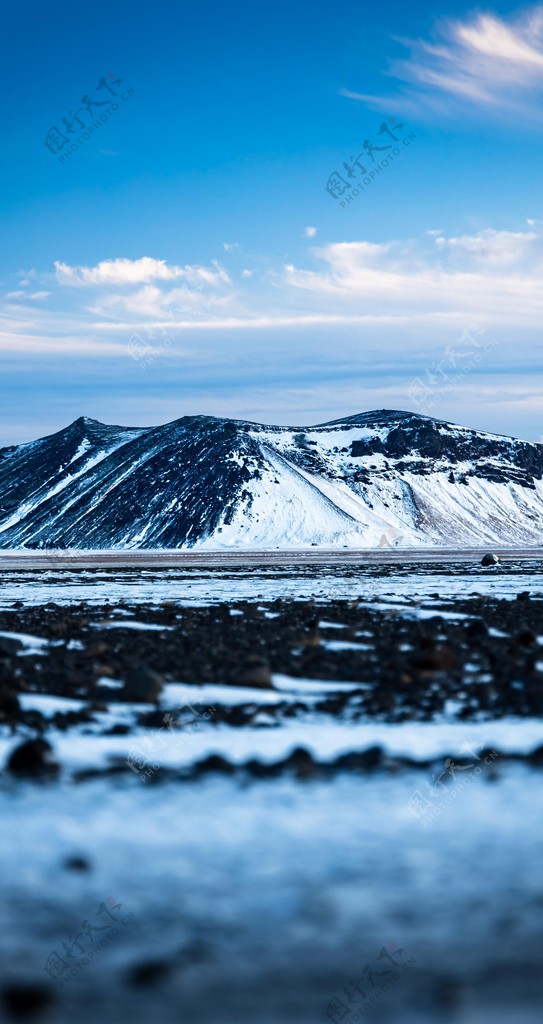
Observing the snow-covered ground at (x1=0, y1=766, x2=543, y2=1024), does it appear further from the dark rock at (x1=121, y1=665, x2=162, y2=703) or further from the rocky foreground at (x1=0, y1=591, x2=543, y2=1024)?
the dark rock at (x1=121, y1=665, x2=162, y2=703)

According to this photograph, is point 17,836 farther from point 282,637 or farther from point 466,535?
point 466,535

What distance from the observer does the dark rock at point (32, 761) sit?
8187 millimetres

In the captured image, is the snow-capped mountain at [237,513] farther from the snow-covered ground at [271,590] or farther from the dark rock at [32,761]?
the dark rock at [32,761]

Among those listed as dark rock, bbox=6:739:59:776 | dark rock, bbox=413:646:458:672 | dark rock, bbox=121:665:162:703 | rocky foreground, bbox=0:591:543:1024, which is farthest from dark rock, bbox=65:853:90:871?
dark rock, bbox=413:646:458:672

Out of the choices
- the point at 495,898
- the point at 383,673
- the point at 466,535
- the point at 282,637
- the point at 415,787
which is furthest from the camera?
the point at 466,535

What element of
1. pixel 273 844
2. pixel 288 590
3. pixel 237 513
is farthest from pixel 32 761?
pixel 237 513

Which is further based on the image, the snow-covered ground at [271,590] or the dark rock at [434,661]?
the snow-covered ground at [271,590]

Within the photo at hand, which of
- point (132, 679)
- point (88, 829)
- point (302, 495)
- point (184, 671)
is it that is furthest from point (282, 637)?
point (302, 495)

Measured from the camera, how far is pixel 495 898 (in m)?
5.48

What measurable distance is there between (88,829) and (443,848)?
2630mm

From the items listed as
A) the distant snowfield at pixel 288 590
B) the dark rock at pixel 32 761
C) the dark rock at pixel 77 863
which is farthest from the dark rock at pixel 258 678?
the distant snowfield at pixel 288 590

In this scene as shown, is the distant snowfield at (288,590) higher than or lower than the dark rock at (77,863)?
lower

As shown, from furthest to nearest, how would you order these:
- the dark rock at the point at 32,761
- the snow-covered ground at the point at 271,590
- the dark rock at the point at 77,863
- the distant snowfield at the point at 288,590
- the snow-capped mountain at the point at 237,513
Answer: the snow-capped mountain at the point at 237,513, the snow-covered ground at the point at 271,590, the distant snowfield at the point at 288,590, the dark rock at the point at 32,761, the dark rock at the point at 77,863

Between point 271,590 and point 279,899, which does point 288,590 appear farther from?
point 279,899
